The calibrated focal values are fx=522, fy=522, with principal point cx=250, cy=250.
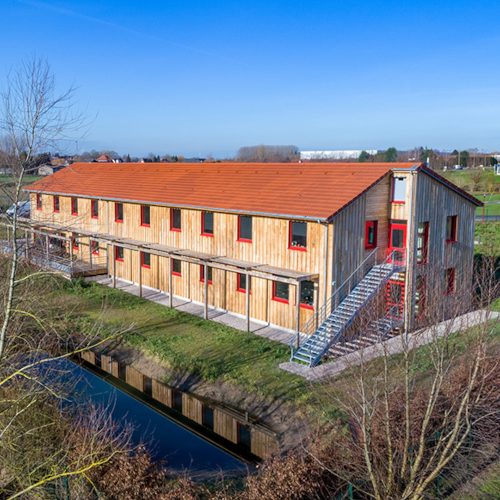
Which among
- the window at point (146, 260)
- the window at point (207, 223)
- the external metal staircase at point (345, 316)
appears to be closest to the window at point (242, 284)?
the window at point (207, 223)

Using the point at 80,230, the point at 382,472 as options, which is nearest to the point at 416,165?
the point at 382,472

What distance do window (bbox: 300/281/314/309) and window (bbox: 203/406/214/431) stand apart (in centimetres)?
575

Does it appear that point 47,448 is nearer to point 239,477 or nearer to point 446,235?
point 239,477

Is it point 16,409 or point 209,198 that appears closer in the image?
point 16,409

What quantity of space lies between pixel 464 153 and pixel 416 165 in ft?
307

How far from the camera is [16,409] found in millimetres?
10602

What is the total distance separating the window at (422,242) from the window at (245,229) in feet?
22.1

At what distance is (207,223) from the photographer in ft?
76.6

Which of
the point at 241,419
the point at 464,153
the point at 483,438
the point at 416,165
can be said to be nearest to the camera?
the point at 483,438

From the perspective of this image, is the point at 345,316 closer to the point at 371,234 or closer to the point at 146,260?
the point at 371,234

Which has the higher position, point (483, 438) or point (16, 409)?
point (16, 409)

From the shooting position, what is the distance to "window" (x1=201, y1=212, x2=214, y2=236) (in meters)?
23.1

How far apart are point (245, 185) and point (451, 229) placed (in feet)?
30.2

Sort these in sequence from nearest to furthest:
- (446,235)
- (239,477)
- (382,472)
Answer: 1. (382,472)
2. (239,477)
3. (446,235)
